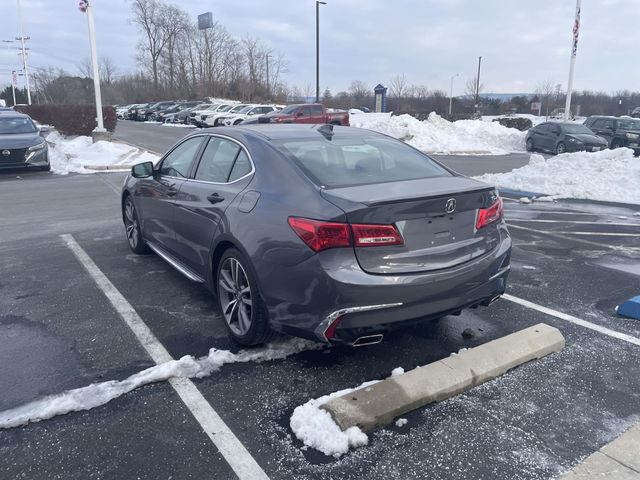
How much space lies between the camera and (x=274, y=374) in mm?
3568

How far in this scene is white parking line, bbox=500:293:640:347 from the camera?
4137 millimetres

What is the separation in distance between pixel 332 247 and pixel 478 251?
110cm

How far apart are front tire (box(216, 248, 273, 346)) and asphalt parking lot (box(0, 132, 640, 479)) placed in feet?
0.63

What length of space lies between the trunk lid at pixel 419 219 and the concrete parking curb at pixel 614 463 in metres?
1.32

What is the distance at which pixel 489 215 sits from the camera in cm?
378

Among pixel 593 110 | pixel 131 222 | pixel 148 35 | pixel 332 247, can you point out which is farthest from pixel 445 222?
pixel 148 35

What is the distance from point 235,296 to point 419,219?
59.6 inches

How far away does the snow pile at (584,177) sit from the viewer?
37.0 feet

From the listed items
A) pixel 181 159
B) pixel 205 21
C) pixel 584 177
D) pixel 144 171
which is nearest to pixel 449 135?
pixel 584 177

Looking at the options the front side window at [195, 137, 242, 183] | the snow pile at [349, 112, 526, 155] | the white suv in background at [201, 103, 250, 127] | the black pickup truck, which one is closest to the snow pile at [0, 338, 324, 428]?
the front side window at [195, 137, 242, 183]

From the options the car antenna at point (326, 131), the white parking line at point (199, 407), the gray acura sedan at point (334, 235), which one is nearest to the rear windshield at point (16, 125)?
the white parking line at point (199, 407)

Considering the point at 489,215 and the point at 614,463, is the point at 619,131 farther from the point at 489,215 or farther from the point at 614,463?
the point at 614,463

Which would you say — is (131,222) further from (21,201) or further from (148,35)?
(148,35)

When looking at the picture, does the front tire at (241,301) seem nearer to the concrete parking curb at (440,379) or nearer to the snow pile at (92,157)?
the concrete parking curb at (440,379)
